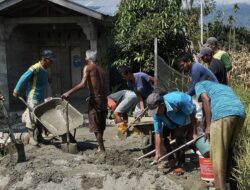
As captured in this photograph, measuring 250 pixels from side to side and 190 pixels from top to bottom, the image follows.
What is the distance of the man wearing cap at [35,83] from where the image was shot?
364 inches

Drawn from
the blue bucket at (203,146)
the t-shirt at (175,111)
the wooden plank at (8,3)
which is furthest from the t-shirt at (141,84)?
the wooden plank at (8,3)

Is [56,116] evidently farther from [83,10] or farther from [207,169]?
[83,10]

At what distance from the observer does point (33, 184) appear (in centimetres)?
737

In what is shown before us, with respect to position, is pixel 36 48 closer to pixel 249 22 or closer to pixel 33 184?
pixel 249 22

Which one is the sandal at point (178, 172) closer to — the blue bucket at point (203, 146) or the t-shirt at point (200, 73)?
Result: the blue bucket at point (203, 146)

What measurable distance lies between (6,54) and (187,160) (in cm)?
967

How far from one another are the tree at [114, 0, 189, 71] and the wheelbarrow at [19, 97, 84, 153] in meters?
5.20

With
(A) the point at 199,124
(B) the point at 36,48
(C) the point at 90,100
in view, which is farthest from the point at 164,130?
(B) the point at 36,48

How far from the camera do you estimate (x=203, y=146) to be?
22.2 feet

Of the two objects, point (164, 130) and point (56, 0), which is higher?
point (56, 0)

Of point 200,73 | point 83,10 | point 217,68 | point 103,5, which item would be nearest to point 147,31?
point 83,10

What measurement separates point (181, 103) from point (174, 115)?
0.77 ft

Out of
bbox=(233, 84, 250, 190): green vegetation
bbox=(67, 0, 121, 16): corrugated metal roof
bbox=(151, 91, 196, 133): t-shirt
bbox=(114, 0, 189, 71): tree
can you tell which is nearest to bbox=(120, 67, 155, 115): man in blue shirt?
bbox=(151, 91, 196, 133): t-shirt

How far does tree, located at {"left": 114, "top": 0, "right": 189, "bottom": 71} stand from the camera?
1434 centimetres
